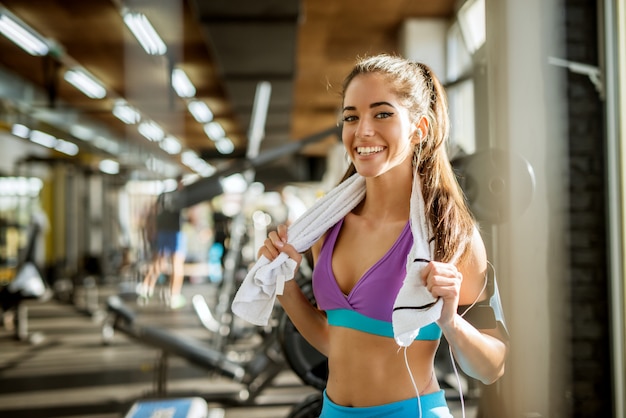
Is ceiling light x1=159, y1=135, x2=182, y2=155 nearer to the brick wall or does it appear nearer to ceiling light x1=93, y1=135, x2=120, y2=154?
ceiling light x1=93, y1=135, x2=120, y2=154

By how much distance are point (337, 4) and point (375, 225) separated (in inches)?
175

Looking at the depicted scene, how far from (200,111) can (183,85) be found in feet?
6.84

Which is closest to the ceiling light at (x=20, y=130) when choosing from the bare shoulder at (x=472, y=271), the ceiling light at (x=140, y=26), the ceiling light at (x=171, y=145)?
the ceiling light at (x=171, y=145)

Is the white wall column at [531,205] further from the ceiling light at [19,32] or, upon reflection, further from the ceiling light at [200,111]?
the ceiling light at [200,111]

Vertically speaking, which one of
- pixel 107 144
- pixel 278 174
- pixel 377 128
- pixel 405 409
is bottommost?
pixel 405 409

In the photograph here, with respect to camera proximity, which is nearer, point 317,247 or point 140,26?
point 317,247

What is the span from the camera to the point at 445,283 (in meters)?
0.86

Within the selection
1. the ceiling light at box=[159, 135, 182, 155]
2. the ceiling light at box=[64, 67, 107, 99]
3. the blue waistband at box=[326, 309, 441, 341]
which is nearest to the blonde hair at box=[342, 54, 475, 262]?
the blue waistband at box=[326, 309, 441, 341]

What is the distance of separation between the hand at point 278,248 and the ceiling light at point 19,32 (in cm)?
430

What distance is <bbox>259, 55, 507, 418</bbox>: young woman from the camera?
0.99 metres

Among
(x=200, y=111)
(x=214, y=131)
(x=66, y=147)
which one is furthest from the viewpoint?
(x=66, y=147)

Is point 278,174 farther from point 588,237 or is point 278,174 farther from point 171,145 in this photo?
Result: point 171,145

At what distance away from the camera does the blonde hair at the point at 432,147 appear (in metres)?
0.97

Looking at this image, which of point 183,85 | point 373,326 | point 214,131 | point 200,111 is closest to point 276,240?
point 373,326
